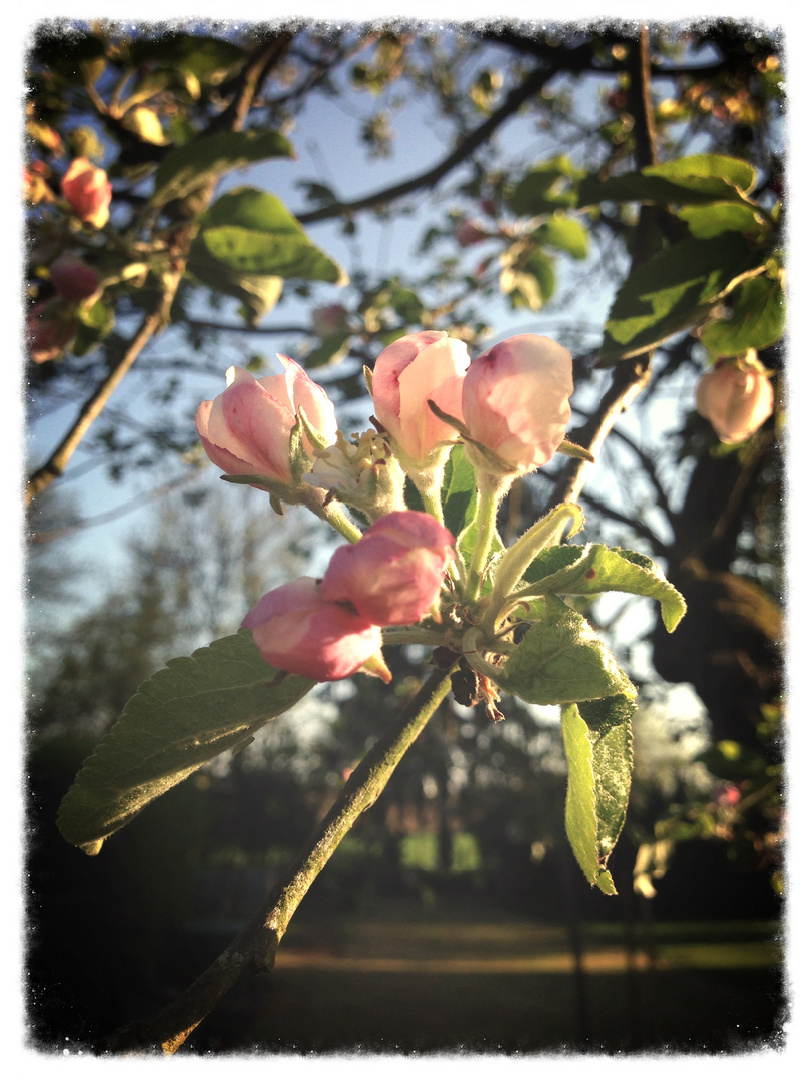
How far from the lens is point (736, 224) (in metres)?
0.92

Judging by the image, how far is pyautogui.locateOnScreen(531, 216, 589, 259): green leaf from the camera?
73.2 inches

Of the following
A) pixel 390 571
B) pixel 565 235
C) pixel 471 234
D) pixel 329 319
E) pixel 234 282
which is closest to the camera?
pixel 390 571

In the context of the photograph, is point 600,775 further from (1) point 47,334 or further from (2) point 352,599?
(1) point 47,334

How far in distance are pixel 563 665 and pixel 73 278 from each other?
4.02ft

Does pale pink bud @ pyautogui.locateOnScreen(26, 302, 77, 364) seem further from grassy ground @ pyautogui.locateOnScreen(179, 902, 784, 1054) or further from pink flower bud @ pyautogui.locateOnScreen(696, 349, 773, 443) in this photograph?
grassy ground @ pyautogui.locateOnScreen(179, 902, 784, 1054)

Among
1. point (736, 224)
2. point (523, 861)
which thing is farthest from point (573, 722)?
point (523, 861)

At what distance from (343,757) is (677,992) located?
367 centimetres

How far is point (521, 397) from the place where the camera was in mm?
412

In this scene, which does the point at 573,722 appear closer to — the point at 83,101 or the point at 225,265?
the point at 225,265

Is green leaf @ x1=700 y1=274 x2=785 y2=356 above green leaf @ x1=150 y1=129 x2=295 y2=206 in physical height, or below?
below

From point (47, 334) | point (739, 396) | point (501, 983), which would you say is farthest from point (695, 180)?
point (501, 983)

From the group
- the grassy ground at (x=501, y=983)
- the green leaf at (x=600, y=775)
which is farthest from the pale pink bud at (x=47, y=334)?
the grassy ground at (x=501, y=983)

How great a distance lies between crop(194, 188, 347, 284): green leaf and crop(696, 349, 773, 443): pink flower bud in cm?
68

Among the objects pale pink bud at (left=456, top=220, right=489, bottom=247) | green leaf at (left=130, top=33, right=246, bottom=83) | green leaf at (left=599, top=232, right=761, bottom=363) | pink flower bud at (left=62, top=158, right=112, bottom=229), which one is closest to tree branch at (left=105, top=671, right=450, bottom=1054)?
green leaf at (left=599, top=232, right=761, bottom=363)
